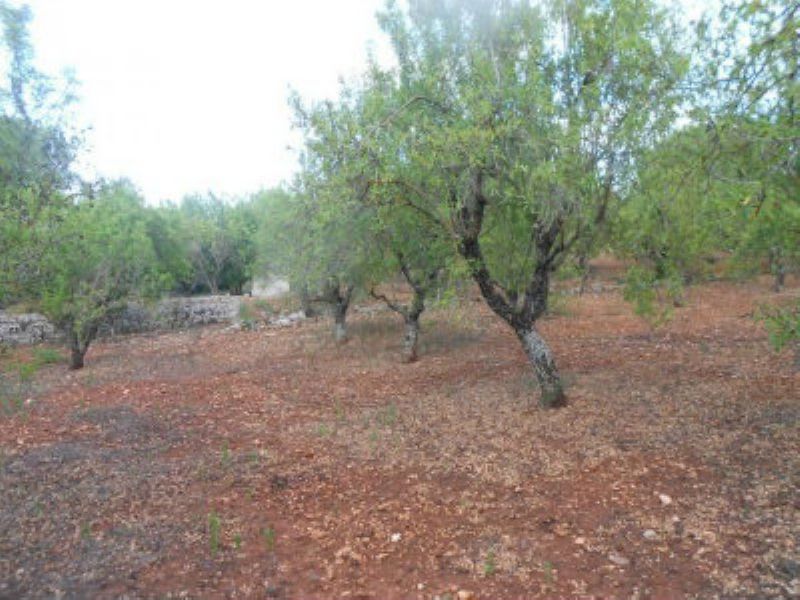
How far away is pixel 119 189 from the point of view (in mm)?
28172

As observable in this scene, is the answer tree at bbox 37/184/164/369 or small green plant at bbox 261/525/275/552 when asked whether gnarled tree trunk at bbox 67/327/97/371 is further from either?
small green plant at bbox 261/525/275/552

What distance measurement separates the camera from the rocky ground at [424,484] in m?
5.32

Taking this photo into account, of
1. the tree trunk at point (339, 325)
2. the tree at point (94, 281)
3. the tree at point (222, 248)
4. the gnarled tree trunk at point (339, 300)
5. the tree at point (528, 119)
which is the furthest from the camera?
the tree at point (222, 248)

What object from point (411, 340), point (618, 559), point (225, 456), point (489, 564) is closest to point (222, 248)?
point (411, 340)

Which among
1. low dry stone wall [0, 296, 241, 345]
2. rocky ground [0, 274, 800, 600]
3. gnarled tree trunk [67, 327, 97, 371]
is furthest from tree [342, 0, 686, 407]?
low dry stone wall [0, 296, 241, 345]

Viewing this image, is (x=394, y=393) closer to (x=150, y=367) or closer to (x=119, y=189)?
(x=150, y=367)

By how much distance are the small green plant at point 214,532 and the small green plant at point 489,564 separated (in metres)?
2.78

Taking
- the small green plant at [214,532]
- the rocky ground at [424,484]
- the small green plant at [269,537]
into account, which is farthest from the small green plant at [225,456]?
the small green plant at [269,537]

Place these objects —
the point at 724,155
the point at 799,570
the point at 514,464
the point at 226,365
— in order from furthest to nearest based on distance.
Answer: the point at 226,365 < the point at 514,464 < the point at 724,155 < the point at 799,570

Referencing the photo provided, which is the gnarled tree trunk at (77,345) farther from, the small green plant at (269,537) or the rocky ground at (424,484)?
the small green plant at (269,537)

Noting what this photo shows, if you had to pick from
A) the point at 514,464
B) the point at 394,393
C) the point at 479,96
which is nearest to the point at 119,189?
the point at 394,393

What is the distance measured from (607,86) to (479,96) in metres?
1.84

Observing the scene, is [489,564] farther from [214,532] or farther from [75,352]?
[75,352]

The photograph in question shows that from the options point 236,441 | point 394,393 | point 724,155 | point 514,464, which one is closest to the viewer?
point 724,155
